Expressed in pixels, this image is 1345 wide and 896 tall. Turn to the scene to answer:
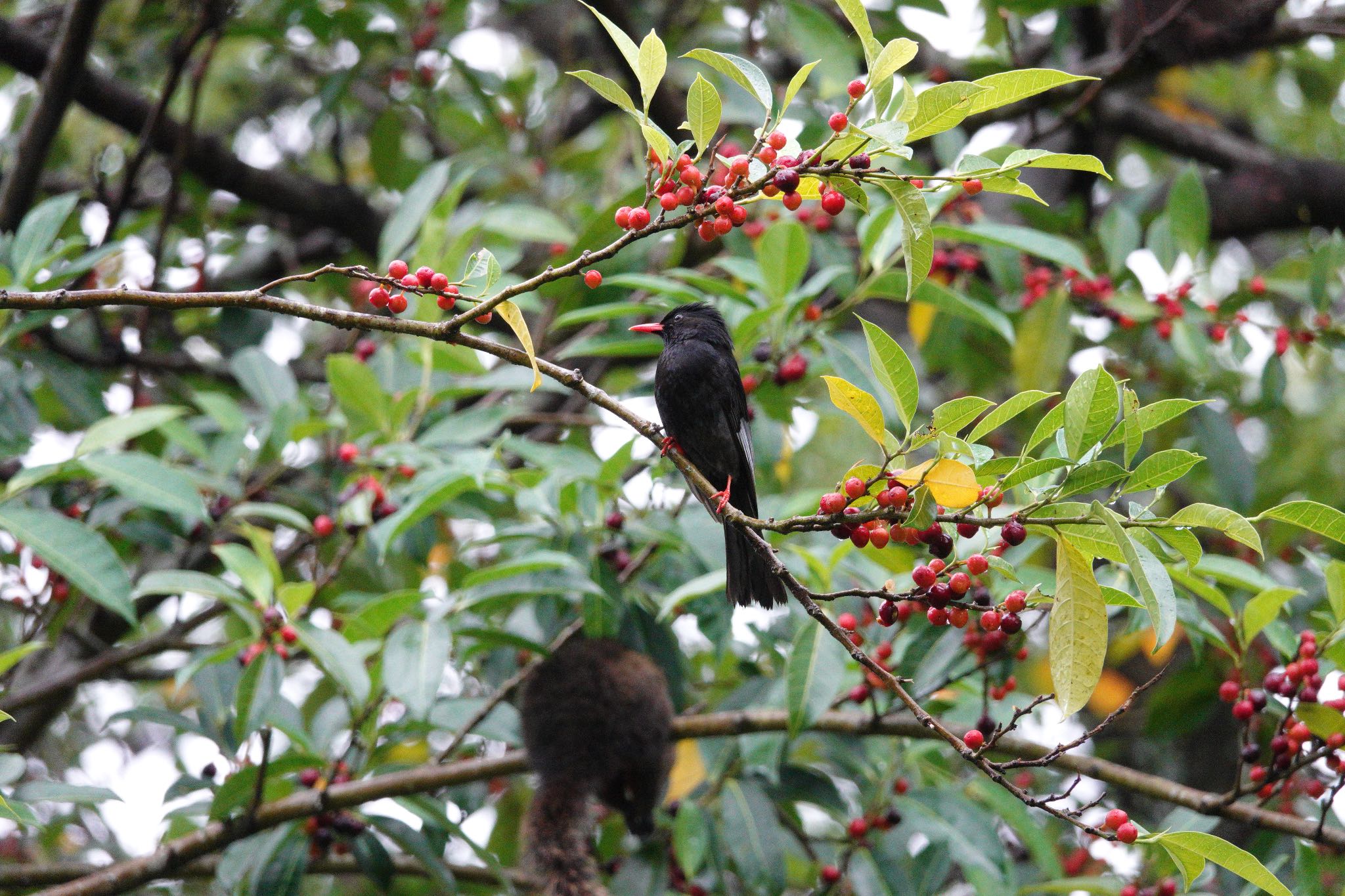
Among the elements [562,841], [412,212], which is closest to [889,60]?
[562,841]

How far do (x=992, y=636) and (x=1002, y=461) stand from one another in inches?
44.2

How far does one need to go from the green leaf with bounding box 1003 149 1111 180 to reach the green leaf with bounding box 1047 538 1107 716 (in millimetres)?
566

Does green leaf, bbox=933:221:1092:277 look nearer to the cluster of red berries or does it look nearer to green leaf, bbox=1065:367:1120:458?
green leaf, bbox=1065:367:1120:458

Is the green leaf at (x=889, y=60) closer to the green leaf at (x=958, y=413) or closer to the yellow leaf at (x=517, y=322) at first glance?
the green leaf at (x=958, y=413)

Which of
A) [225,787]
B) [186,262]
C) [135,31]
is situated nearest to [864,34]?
[225,787]

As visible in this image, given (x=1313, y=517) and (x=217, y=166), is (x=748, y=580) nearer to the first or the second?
(x=1313, y=517)

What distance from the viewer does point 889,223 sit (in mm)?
3371

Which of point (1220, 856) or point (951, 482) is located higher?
point (951, 482)

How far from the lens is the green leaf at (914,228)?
5.89ft

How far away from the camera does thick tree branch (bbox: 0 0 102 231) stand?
3.64m

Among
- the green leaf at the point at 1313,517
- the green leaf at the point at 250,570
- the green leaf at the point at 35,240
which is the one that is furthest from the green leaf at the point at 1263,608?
the green leaf at the point at 35,240

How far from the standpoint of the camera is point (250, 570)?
9.68 feet

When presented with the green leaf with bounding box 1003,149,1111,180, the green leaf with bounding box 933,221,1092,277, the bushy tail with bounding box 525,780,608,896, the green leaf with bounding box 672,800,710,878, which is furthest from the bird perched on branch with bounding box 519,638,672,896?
the green leaf with bounding box 1003,149,1111,180

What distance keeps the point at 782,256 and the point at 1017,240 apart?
69 centimetres
